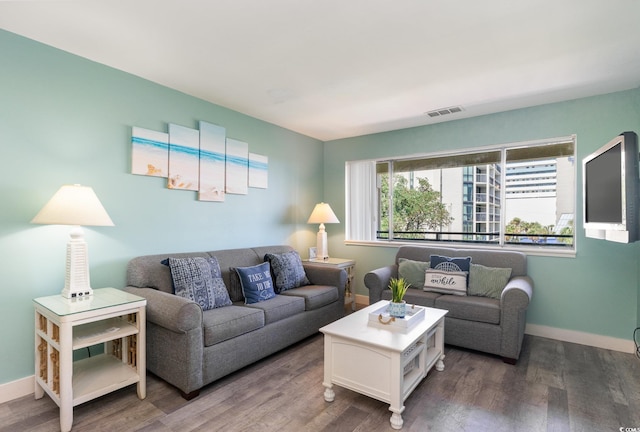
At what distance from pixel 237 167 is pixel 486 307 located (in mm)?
2855

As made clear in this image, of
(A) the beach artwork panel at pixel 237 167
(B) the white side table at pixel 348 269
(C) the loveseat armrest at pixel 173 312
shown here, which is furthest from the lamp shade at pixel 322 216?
(C) the loveseat armrest at pixel 173 312

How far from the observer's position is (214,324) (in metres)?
2.35

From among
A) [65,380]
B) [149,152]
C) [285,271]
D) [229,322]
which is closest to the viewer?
[65,380]

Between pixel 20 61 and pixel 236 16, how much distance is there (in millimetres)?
1553

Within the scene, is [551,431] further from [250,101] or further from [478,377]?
[250,101]

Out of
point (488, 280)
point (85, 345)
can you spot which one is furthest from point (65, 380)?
point (488, 280)

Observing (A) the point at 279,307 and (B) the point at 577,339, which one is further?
(B) the point at 577,339

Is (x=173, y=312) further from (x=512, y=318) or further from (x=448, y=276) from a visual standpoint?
(x=512, y=318)

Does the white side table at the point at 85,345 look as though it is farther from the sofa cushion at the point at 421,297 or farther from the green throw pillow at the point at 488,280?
the green throw pillow at the point at 488,280

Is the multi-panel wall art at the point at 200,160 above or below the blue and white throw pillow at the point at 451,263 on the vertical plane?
above

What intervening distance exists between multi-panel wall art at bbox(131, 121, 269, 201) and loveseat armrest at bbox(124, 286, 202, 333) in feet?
3.82

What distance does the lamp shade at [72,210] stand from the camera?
2.08 meters

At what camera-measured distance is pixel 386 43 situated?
2.28 metres

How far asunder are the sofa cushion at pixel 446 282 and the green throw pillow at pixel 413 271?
0.38 ft
